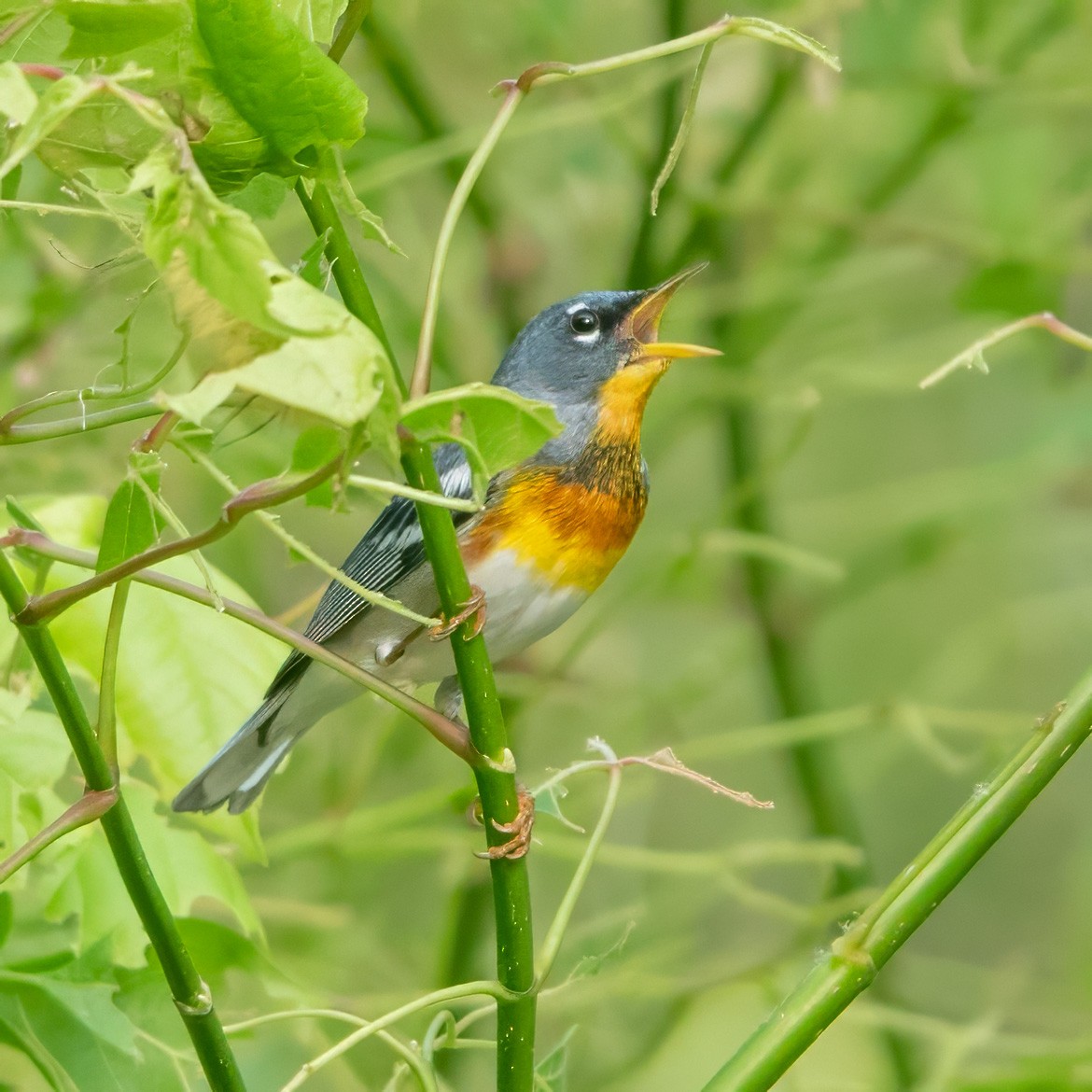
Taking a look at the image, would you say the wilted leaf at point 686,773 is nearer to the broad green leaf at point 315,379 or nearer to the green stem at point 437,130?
the broad green leaf at point 315,379

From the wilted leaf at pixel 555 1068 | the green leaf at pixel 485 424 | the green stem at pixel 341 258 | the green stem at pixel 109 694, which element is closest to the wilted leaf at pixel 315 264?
the green stem at pixel 341 258

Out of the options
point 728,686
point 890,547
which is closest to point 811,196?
point 890,547

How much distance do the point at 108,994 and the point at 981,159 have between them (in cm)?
294

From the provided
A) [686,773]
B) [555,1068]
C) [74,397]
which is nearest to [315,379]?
[74,397]

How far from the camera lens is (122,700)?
157 cm

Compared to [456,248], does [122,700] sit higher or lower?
higher

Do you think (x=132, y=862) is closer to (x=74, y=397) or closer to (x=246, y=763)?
(x=74, y=397)

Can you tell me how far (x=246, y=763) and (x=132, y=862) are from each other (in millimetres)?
1450

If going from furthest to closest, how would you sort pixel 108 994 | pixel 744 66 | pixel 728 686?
pixel 728 686, pixel 744 66, pixel 108 994

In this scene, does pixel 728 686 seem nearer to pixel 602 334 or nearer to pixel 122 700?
pixel 602 334

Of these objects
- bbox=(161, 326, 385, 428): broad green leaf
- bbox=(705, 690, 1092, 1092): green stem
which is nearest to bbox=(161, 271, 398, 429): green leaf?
bbox=(161, 326, 385, 428): broad green leaf

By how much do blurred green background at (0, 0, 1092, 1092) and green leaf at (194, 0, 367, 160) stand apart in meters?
1.50

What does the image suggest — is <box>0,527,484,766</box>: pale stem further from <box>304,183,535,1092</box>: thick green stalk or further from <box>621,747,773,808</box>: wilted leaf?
<box>621,747,773,808</box>: wilted leaf

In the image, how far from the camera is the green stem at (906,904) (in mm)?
1124
